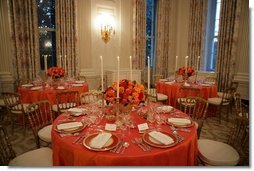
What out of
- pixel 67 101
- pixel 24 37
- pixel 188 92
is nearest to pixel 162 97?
pixel 188 92

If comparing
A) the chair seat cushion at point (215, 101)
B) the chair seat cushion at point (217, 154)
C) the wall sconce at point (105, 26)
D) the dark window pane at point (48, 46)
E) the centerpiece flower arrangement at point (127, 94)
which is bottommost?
the chair seat cushion at point (217, 154)

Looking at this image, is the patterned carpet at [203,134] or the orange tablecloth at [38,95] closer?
the patterned carpet at [203,134]

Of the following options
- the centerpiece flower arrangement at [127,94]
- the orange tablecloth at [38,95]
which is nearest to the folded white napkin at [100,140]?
the centerpiece flower arrangement at [127,94]

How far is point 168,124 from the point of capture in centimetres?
200

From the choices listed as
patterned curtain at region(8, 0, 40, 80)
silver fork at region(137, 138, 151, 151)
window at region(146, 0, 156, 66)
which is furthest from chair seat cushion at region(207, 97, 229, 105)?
patterned curtain at region(8, 0, 40, 80)

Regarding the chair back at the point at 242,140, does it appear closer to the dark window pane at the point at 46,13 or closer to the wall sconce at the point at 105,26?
the wall sconce at the point at 105,26

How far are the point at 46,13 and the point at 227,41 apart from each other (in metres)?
5.43

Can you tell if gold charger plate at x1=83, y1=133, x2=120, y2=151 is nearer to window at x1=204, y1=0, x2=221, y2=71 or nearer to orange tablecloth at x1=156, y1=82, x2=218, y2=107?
orange tablecloth at x1=156, y1=82, x2=218, y2=107

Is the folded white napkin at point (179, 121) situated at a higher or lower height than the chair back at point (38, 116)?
higher

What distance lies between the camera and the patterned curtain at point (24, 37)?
4684 mm

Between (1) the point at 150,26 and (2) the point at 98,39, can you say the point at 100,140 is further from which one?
(1) the point at 150,26

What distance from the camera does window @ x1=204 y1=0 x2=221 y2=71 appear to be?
6820 millimetres

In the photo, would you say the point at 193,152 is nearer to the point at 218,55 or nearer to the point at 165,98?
the point at 165,98

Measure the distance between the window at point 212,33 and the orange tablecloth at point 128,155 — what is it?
5.99m
